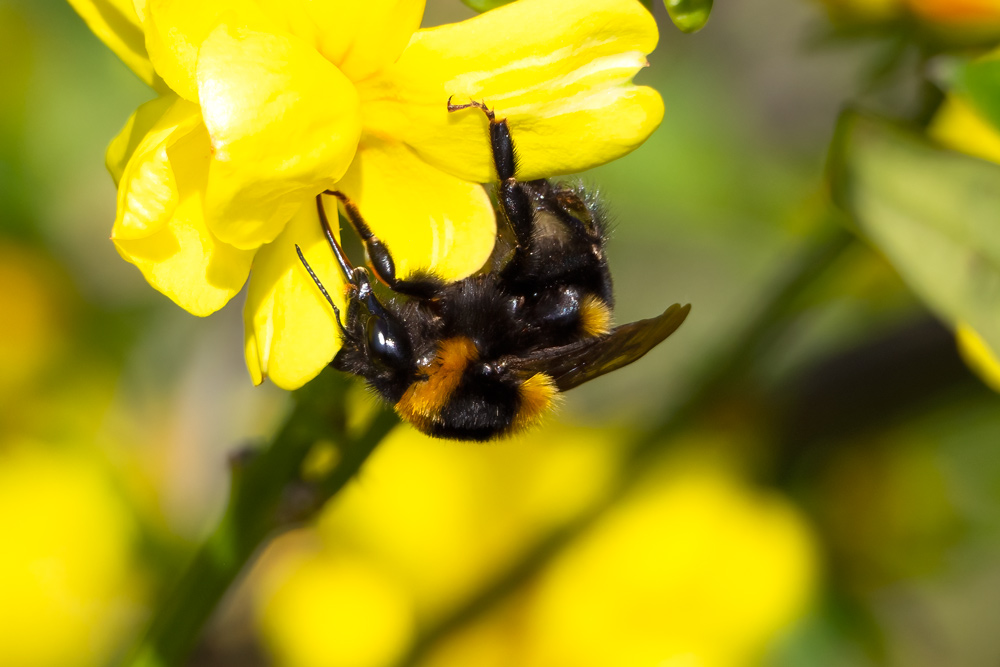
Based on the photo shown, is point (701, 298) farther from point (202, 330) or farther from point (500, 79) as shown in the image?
point (500, 79)

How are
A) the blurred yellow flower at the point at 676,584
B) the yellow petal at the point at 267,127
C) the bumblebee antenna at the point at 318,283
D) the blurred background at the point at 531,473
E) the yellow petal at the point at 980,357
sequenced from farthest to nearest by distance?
the blurred yellow flower at the point at 676,584, the blurred background at the point at 531,473, the yellow petal at the point at 980,357, the bumblebee antenna at the point at 318,283, the yellow petal at the point at 267,127

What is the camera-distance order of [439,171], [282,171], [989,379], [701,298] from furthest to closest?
[701,298] < [989,379] < [439,171] < [282,171]

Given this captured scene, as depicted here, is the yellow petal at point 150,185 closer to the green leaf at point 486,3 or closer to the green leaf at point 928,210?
the green leaf at point 486,3

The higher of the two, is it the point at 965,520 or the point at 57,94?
the point at 57,94

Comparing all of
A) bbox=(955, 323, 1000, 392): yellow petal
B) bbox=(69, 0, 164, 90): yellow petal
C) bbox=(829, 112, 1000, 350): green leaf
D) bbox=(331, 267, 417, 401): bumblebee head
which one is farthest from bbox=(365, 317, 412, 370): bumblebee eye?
bbox=(955, 323, 1000, 392): yellow petal

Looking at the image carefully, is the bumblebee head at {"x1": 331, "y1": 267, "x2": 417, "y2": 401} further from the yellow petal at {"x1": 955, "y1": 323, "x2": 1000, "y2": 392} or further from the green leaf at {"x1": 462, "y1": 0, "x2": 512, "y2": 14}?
the yellow petal at {"x1": 955, "y1": 323, "x2": 1000, "y2": 392}

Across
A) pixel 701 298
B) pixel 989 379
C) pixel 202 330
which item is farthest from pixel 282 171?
pixel 701 298

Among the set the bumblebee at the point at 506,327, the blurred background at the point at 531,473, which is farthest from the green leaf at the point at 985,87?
the bumblebee at the point at 506,327
